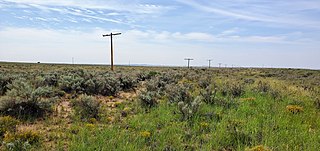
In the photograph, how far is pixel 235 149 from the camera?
513 centimetres

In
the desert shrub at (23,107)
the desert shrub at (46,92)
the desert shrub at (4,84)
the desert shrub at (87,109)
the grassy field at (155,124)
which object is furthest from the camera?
the desert shrub at (4,84)

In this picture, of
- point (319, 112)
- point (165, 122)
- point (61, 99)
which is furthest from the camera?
point (61, 99)

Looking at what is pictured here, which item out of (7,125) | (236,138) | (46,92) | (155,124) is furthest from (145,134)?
(46,92)

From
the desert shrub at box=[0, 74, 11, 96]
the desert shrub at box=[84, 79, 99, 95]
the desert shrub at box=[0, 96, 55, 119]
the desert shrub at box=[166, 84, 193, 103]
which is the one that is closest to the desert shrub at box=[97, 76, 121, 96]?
the desert shrub at box=[84, 79, 99, 95]

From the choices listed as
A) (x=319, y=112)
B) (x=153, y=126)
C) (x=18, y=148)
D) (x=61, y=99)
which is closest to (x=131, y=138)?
(x=153, y=126)

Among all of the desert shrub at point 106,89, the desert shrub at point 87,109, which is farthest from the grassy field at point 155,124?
the desert shrub at point 106,89

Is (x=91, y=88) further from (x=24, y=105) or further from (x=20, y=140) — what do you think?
(x=20, y=140)

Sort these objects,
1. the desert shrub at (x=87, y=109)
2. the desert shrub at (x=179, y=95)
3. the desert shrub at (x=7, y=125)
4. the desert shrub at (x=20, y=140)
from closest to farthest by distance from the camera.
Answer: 1. the desert shrub at (x=20, y=140)
2. the desert shrub at (x=7, y=125)
3. the desert shrub at (x=87, y=109)
4. the desert shrub at (x=179, y=95)

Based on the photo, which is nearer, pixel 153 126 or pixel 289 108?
pixel 153 126

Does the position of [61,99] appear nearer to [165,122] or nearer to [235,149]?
[165,122]

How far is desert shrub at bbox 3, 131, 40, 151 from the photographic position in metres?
4.46

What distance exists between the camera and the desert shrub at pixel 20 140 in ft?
14.6

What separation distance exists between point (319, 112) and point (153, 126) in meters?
5.64

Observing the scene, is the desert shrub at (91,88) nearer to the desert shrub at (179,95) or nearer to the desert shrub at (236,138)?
the desert shrub at (179,95)
